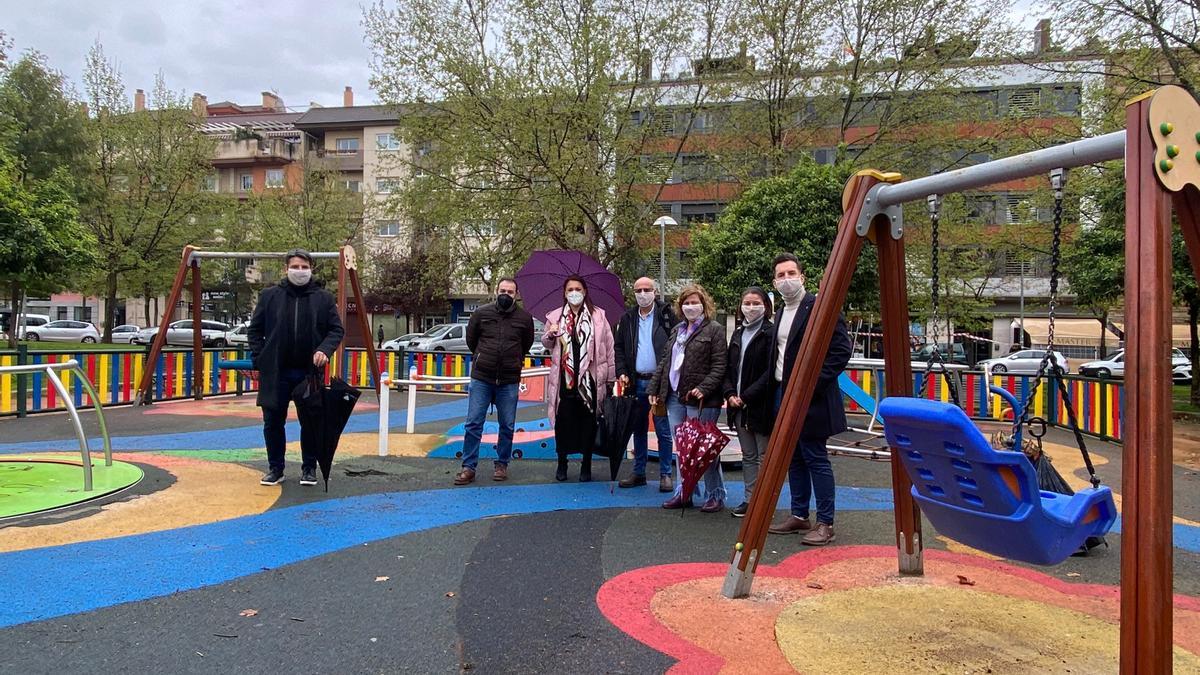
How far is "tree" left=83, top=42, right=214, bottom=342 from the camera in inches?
1081

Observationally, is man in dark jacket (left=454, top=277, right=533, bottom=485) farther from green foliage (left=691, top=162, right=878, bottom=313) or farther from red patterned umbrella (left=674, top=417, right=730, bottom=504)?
green foliage (left=691, top=162, right=878, bottom=313)

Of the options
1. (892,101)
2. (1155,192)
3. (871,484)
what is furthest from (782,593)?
(892,101)

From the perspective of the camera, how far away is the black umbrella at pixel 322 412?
6211 millimetres

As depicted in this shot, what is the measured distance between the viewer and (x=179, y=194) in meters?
28.2

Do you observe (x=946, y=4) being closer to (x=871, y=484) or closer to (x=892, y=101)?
(x=892, y=101)

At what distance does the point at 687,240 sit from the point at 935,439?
26738 mm

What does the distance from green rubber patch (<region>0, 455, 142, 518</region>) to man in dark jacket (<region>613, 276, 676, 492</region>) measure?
13.9ft

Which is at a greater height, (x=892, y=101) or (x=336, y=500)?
(x=892, y=101)

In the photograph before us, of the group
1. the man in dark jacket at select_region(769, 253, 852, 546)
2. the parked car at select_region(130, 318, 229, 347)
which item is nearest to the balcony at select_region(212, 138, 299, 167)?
the parked car at select_region(130, 318, 229, 347)

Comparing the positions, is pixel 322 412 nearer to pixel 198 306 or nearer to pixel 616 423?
pixel 616 423

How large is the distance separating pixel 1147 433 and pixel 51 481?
742 cm

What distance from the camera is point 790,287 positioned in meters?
4.77

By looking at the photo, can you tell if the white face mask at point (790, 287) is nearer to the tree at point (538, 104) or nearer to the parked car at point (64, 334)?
the tree at point (538, 104)

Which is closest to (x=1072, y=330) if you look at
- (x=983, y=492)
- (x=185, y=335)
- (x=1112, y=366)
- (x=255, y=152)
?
(x=1112, y=366)
